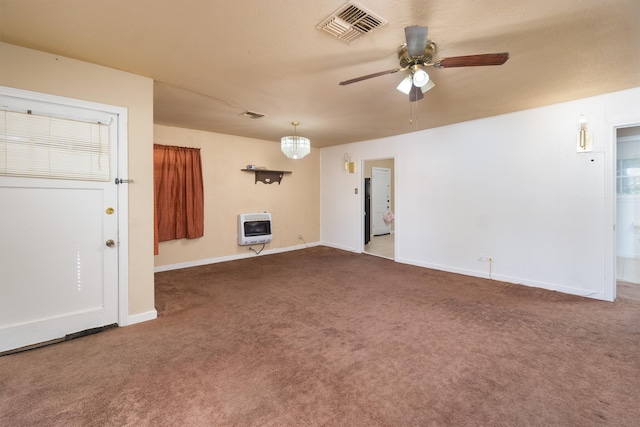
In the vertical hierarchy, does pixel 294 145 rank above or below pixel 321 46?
below

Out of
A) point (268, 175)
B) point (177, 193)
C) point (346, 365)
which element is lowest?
point (346, 365)

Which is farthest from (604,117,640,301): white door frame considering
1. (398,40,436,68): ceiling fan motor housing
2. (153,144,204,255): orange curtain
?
(153,144,204,255): orange curtain

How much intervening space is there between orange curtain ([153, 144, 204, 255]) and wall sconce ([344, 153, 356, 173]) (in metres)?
3.08

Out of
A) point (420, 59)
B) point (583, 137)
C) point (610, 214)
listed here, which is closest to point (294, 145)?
point (420, 59)

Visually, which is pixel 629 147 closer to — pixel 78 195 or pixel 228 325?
pixel 228 325

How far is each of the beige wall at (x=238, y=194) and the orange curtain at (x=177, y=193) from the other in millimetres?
163

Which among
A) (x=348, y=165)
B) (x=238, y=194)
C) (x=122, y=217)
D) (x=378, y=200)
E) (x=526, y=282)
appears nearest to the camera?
(x=122, y=217)

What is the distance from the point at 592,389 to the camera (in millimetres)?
1763

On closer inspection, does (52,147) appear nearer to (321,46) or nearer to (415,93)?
(321,46)

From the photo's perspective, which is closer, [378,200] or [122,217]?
[122,217]

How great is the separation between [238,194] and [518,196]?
15.8ft

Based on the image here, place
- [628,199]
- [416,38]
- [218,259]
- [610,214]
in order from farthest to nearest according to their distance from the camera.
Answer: [218,259]
[628,199]
[610,214]
[416,38]

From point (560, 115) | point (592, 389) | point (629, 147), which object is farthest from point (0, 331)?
point (629, 147)

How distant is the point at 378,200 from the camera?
8.18 m
